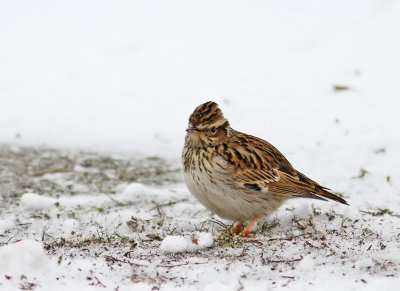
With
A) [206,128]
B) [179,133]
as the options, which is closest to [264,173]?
[206,128]

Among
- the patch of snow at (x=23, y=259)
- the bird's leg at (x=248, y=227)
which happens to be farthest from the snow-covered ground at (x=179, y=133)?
the bird's leg at (x=248, y=227)

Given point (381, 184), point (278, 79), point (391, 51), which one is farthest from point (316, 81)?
point (381, 184)

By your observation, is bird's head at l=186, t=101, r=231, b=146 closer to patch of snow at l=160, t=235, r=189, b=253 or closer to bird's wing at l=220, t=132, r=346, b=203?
bird's wing at l=220, t=132, r=346, b=203

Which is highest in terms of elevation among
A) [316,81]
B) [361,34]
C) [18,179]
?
[361,34]

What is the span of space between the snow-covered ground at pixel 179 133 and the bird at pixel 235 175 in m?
0.25

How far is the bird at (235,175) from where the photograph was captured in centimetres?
642

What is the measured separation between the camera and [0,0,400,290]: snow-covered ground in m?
5.02

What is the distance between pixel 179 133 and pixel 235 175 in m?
4.20

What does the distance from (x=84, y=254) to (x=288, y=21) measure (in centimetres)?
874

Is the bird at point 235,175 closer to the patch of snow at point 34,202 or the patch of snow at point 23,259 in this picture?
the patch of snow at point 34,202

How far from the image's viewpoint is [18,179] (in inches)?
347

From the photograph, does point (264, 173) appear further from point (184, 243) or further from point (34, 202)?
point (34, 202)

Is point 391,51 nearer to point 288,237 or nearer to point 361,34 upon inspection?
point 361,34

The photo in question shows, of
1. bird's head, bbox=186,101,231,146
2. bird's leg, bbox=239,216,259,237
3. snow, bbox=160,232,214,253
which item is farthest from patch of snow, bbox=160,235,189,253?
bird's head, bbox=186,101,231,146
